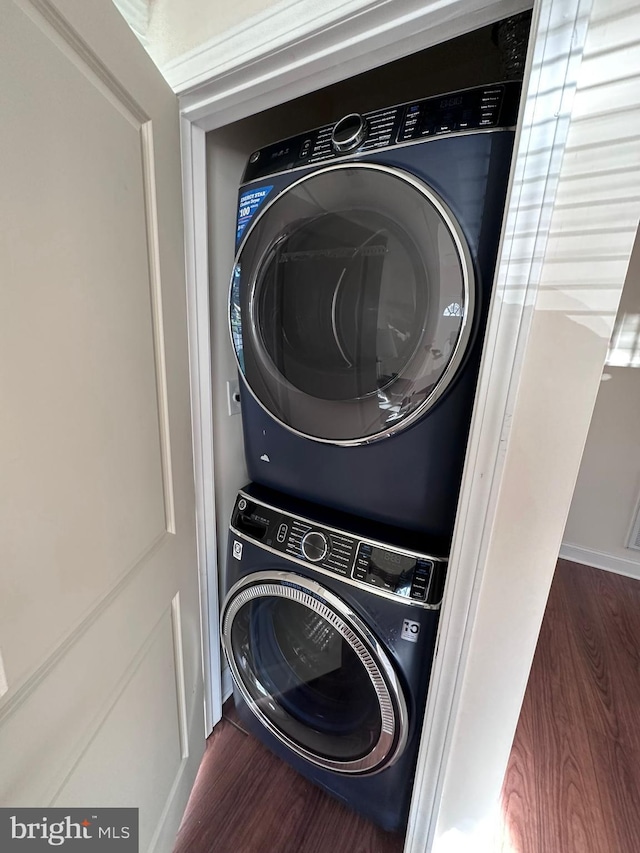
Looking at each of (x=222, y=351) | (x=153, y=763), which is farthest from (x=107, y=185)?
(x=153, y=763)

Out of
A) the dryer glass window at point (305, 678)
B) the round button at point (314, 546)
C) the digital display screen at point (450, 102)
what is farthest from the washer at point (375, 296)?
the dryer glass window at point (305, 678)

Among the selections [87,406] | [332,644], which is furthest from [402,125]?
[332,644]

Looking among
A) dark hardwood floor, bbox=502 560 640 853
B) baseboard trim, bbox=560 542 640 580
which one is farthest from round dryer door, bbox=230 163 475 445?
baseboard trim, bbox=560 542 640 580

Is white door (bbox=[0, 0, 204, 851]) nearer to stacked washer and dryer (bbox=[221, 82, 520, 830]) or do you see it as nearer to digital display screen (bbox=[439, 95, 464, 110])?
stacked washer and dryer (bbox=[221, 82, 520, 830])

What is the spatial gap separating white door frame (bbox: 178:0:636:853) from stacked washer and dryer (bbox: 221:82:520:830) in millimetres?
88

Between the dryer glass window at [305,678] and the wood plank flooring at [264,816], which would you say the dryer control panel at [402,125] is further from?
the wood plank flooring at [264,816]

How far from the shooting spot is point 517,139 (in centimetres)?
55

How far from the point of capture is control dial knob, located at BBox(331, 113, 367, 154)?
0.79m

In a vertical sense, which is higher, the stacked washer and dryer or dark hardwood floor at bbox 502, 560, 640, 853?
the stacked washer and dryer

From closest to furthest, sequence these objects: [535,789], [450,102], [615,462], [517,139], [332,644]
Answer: [517,139] < [450,102] < [332,644] < [535,789] < [615,462]

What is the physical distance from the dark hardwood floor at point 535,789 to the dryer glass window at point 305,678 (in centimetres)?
24

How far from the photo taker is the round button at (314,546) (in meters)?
0.92

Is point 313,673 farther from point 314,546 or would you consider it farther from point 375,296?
point 375,296

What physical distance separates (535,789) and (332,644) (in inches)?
34.5
